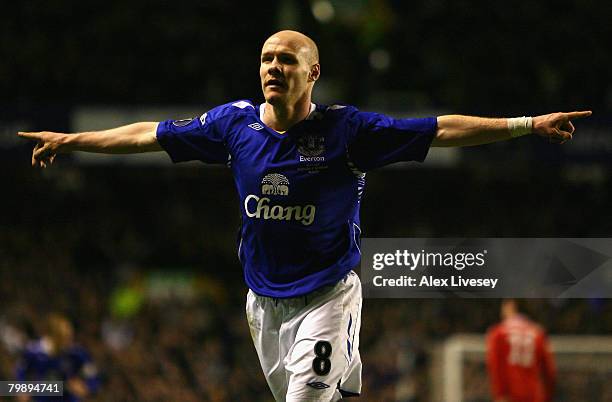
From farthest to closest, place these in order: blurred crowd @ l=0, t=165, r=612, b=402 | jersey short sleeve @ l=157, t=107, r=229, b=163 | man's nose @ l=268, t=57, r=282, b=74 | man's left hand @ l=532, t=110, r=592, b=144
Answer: blurred crowd @ l=0, t=165, r=612, b=402 < jersey short sleeve @ l=157, t=107, r=229, b=163 < man's nose @ l=268, t=57, r=282, b=74 < man's left hand @ l=532, t=110, r=592, b=144

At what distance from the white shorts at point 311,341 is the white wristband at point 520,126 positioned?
3.27 feet

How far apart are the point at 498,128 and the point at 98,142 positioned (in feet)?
6.08

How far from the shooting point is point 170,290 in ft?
52.2

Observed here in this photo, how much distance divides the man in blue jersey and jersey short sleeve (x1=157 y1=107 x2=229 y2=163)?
1cm

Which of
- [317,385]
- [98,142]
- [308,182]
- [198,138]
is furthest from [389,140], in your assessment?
[98,142]

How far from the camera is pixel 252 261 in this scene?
4977 mm

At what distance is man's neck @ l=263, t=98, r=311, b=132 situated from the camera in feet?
15.9

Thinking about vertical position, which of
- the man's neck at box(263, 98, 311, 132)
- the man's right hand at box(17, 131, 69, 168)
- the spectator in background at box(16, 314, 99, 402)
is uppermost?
the man's neck at box(263, 98, 311, 132)

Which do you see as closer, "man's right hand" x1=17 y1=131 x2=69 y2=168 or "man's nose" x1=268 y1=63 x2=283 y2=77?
"man's nose" x1=268 y1=63 x2=283 y2=77

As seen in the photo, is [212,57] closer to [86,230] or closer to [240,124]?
[86,230]

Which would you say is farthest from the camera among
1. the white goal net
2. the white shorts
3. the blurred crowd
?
the blurred crowd

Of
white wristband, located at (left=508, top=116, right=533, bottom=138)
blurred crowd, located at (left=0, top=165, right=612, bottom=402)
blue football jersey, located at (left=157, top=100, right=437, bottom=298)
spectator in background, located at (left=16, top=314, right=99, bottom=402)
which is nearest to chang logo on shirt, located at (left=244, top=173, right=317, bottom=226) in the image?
blue football jersey, located at (left=157, top=100, right=437, bottom=298)

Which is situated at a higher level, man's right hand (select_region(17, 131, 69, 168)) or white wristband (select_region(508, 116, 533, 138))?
white wristband (select_region(508, 116, 533, 138))

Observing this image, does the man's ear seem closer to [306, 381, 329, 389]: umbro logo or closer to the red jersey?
[306, 381, 329, 389]: umbro logo
